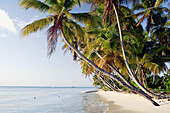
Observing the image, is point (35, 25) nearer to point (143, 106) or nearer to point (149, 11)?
point (143, 106)

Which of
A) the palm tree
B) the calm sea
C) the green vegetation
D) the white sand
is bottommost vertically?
the calm sea

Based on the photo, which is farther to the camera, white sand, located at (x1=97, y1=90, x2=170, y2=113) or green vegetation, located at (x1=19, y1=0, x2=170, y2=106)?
green vegetation, located at (x1=19, y1=0, x2=170, y2=106)

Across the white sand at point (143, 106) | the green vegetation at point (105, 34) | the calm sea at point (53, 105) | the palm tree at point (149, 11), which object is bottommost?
the calm sea at point (53, 105)

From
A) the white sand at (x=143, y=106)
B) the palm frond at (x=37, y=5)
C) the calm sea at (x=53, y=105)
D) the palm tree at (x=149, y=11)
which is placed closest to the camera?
the white sand at (x=143, y=106)

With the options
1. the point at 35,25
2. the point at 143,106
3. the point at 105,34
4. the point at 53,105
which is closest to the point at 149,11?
the point at 105,34

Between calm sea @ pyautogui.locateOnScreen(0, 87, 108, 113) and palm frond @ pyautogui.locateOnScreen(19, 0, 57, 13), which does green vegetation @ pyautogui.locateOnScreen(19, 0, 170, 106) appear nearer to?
palm frond @ pyautogui.locateOnScreen(19, 0, 57, 13)

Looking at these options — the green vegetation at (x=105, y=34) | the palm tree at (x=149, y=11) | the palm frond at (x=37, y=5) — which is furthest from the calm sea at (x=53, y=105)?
the palm tree at (x=149, y=11)

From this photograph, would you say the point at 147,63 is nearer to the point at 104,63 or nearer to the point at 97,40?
the point at 97,40

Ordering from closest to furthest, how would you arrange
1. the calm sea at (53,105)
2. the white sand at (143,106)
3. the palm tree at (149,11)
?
the white sand at (143,106) < the calm sea at (53,105) < the palm tree at (149,11)

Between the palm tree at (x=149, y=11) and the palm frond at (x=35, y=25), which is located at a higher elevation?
the palm tree at (x=149, y=11)

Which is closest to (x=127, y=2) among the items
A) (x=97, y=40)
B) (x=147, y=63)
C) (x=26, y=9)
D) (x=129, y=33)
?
(x=129, y=33)

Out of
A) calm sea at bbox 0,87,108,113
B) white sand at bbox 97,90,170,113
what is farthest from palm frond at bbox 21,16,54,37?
white sand at bbox 97,90,170,113

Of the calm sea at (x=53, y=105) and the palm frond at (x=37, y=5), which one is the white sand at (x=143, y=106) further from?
the palm frond at (x=37, y=5)

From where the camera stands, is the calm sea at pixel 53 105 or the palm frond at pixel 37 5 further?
the calm sea at pixel 53 105
